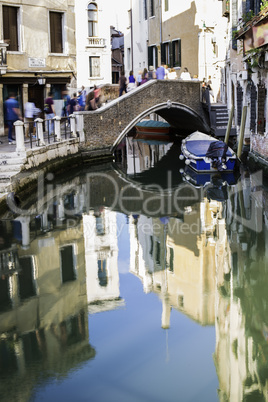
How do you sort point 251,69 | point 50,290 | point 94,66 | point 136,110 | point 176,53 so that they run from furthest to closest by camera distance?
point 94,66
point 176,53
point 136,110
point 251,69
point 50,290

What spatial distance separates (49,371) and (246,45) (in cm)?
1008

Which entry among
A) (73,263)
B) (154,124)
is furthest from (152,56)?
(73,263)

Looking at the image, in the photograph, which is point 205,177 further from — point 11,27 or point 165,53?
point 165,53

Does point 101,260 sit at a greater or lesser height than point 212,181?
lesser

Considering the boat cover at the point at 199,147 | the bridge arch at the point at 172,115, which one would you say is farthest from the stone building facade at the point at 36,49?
the boat cover at the point at 199,147

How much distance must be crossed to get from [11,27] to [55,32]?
1354 millimetres

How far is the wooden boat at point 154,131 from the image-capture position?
22062 mm

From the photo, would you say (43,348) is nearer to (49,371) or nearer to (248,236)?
(49,371)

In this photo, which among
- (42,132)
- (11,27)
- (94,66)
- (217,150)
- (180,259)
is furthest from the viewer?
(94,66)

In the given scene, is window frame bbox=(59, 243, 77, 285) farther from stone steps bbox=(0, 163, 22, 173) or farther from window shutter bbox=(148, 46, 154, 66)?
window shutter bbox=(148, 46, 154, 66)

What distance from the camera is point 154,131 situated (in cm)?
2253

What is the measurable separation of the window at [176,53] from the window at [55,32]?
20.5ft

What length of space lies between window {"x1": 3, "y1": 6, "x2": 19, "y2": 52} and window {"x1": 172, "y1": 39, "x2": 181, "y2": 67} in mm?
7572

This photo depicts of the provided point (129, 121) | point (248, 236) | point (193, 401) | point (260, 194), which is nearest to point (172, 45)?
point (129, 121)
